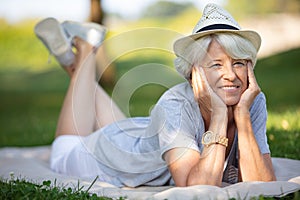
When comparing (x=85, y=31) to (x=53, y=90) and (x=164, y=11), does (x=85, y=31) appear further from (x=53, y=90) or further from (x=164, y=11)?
(x=164, y=11)

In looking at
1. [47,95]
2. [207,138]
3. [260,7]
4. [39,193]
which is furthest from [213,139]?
[260,7]

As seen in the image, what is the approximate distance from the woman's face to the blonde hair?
3cm

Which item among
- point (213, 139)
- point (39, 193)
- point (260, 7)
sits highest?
point (260, 7)

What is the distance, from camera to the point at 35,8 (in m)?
24.0

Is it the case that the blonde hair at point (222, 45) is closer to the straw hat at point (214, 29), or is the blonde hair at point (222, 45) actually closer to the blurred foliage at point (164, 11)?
the straw hat at point (214, 29)

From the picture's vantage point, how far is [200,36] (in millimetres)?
3344

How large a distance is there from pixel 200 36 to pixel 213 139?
64 cm

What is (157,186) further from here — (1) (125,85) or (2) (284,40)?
(2) (284,40)

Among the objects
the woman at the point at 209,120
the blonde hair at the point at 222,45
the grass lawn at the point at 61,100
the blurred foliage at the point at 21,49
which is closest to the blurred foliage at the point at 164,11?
the grass lawn at the point at 61,100

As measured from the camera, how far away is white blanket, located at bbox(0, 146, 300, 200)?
302cm

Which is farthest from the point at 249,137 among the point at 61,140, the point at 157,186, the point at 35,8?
the point at 35,8

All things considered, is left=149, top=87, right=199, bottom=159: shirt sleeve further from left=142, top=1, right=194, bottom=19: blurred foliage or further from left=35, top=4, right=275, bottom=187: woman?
left=142, top=1, right=194, bottom=19: blurred foliage

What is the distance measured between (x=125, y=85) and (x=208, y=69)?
0.69 meters

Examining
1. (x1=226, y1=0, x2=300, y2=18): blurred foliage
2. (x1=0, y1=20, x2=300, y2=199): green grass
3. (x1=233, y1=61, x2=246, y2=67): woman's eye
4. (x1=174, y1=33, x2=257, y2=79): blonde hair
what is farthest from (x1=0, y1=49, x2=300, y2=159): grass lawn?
(x1=226, y1=0, x2=300, y2=18): blurred foliage
